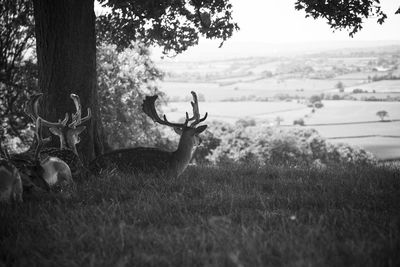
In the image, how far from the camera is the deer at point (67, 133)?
23.3ft

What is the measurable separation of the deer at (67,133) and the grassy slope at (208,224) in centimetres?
60

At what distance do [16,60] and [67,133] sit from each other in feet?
37.2

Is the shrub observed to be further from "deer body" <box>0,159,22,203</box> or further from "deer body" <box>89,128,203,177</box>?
"deer body" <box>0,159,22,203</box>

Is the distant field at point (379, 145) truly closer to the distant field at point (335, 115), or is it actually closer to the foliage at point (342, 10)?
the distant field at point (335, 115)

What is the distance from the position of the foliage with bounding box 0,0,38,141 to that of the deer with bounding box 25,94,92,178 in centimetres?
894

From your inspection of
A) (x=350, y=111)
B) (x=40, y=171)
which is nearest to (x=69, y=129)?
(x=40, y=171)

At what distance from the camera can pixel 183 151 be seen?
7457 millimetres

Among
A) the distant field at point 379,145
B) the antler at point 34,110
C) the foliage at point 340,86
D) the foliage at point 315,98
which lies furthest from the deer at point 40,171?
the foliage at point 315,98

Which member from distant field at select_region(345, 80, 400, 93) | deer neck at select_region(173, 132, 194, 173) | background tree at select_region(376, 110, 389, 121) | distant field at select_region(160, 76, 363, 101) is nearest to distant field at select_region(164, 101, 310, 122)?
distant field at select_region(160, 76, 363, 101)

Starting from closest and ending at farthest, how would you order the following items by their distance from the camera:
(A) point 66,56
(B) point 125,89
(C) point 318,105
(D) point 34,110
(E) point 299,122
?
(D) point 34,110 < (A) point 66,56 < (B) point 125,89 < (E) point 299,122 < (C) point 318,105

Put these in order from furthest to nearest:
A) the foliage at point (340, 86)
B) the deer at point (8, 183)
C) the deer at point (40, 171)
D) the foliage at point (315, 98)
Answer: the foliage at point (315, 98)
the foliage at point (340, 86)
the deer at point (40, 171)
the deer at point (8, 183)

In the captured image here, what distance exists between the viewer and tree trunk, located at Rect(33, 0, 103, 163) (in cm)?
802

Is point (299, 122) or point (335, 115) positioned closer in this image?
point (335, 115)

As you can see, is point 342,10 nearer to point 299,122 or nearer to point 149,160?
point 149,160
